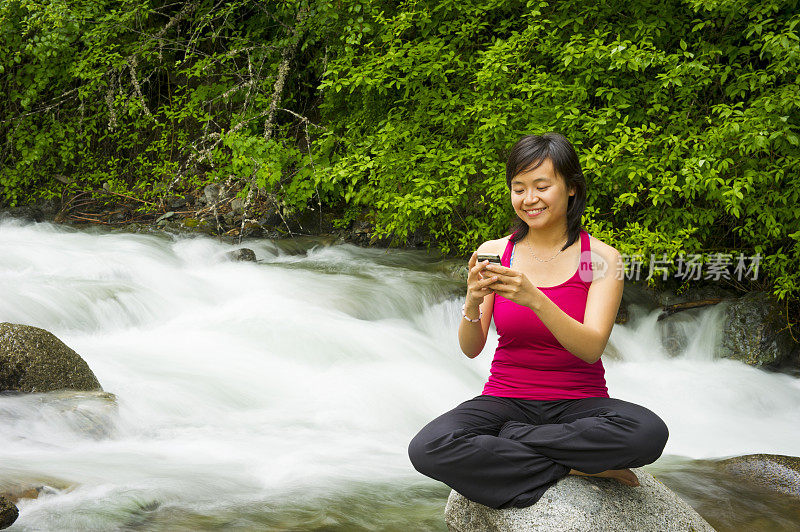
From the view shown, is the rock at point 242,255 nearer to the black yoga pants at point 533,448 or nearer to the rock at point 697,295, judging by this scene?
the rock at point 697,295

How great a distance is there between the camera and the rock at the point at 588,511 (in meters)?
2.46

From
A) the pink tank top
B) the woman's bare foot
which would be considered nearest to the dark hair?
the pink tank top

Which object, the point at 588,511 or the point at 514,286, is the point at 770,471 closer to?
the point at 588,511

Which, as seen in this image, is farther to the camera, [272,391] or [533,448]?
[272,391]

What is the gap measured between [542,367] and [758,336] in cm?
532

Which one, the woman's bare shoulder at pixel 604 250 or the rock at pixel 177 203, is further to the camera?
the rock at pixel 177 203

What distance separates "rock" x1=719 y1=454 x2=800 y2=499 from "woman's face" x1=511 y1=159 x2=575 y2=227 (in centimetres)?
255

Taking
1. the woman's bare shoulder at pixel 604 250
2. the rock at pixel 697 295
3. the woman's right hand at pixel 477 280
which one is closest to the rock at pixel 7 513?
the woman's right hand at pixel 477 280

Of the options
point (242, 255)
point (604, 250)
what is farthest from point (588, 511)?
point (242, 255)

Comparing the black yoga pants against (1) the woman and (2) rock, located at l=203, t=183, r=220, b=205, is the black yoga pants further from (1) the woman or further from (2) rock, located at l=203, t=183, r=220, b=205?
(2) rock, located at l=203, t=183, r=220, b=205

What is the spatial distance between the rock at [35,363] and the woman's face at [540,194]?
295 centimetres

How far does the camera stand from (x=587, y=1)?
24.6ft

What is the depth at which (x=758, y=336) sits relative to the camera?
23.1 ft

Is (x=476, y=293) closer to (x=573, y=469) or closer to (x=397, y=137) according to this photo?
(x=573, y=469)
